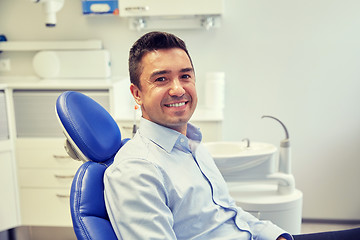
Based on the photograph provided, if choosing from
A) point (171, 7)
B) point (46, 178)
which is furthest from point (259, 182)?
point (46, 178)

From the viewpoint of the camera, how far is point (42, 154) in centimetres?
225

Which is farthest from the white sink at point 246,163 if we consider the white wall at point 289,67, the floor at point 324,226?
the floor at point 324,226

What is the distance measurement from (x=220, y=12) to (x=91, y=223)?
1669 mm

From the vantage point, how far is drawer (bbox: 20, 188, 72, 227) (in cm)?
227

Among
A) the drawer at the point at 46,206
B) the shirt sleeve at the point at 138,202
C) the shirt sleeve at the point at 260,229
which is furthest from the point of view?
the drawer at the point at 46,206

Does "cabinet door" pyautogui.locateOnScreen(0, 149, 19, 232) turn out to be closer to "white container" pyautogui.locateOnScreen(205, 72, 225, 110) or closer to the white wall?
the white wall

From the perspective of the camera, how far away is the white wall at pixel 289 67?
247 cm

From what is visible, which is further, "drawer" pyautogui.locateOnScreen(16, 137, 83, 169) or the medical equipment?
"drawer" pyautogui.locateOnScreen(16, 137, 83, 169)

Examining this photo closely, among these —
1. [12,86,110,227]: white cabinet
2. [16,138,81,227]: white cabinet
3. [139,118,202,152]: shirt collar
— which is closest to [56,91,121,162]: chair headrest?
[139,118,202,152]: shirt collar

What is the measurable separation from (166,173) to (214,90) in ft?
5.05

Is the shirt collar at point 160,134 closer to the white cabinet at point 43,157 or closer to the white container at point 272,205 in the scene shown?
the white container at point 272,205

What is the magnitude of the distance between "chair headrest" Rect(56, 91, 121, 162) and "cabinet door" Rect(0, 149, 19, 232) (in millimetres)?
1317

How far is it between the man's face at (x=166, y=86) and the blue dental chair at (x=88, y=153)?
157 millimetres

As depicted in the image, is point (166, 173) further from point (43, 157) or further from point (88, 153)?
point (43, 157)
